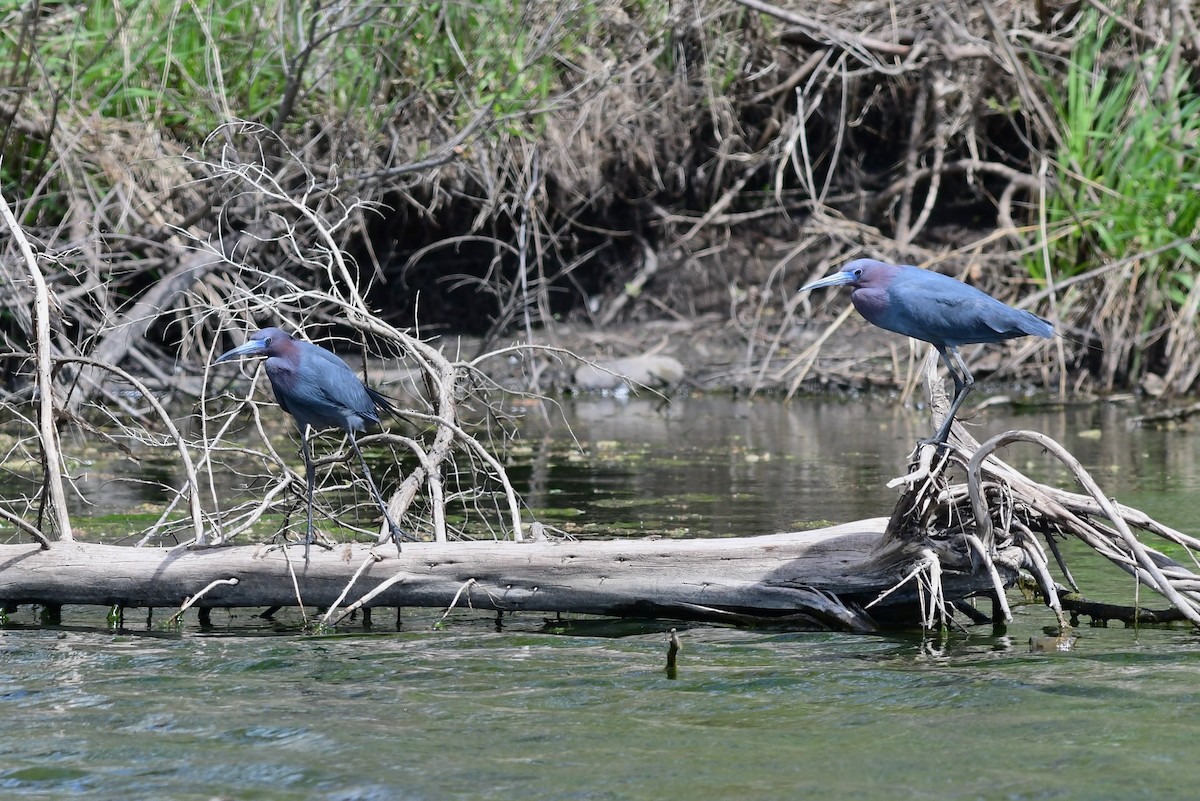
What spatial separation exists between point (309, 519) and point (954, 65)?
31.5 feet

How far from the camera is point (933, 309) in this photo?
463 cm

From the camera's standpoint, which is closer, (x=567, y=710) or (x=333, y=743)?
(x=333, y=743)

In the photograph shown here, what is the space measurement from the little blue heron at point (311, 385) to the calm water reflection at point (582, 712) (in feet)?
2.24

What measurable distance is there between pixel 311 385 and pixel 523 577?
3.30ft

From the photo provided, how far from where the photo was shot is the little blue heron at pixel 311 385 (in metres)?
4.84

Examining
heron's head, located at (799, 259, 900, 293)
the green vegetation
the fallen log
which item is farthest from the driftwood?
the green vegetation

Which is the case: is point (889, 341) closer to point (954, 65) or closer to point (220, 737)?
point (954, 65)

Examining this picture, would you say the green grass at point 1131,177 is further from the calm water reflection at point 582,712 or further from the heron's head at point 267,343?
the heron's head at point 267,343

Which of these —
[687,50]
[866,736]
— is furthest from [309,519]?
[687,50]

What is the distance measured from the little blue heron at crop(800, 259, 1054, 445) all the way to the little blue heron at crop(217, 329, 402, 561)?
1.68m

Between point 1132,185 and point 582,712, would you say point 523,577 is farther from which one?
point 1132,185

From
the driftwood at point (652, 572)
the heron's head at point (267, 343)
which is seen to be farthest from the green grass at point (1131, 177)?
the heron's head at point (267, 343)

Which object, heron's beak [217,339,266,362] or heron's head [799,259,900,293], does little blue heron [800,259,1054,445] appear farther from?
heron's beak [217,339,266,362]

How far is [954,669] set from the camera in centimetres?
421
